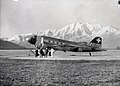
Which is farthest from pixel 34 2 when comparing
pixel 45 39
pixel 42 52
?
pixel 45 39

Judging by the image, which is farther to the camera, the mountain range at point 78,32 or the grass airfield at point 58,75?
the mountain range at point 78,32

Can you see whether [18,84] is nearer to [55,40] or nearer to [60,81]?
[60,81]

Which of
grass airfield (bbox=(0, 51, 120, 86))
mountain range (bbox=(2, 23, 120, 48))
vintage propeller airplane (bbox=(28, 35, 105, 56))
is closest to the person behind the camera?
grass airfield (bbox=(0, 51, 120, 86))

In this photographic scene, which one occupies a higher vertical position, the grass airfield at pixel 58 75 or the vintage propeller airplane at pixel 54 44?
the vintage propeller airplane at pixel 54 44

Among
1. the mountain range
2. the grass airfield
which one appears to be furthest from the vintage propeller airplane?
the grass airfield

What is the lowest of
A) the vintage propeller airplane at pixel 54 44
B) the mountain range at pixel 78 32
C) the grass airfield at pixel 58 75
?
the grass airfield at pixel 58 75

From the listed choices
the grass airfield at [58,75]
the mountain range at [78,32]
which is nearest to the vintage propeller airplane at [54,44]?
the mountain range at [78,32]

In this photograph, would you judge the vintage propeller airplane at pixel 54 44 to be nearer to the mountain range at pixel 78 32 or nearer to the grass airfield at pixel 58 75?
the mountain range at pixel 78 32

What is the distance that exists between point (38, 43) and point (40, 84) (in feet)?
43.7

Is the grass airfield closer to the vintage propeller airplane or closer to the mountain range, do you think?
the mountain range

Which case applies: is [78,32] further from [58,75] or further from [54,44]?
[58,75]

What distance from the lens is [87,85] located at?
15.1 ft

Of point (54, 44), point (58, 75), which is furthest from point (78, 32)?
point (58, 75)

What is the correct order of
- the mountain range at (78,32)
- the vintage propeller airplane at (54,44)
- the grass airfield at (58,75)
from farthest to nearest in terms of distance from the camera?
the vintage propeller airplane at (54,44)
the mountain range at (78,32)
the grass airfield at (58,75)
